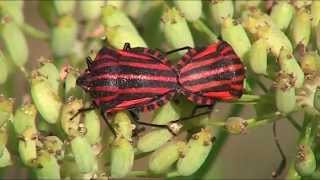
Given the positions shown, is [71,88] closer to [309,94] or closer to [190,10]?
[190,10]

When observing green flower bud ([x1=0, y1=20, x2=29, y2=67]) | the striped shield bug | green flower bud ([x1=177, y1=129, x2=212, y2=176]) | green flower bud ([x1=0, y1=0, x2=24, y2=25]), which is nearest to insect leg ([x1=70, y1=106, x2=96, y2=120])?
the striped shield bug

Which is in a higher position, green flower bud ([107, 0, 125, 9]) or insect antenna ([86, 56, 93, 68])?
green flower bud ([107, 0, 125, 9])

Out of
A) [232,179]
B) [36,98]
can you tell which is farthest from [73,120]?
[232,179]

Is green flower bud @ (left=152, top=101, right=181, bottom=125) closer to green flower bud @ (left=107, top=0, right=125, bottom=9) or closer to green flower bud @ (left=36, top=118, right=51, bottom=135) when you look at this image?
green flower bud @ (left=36, top=118, right=51, bottom=135)

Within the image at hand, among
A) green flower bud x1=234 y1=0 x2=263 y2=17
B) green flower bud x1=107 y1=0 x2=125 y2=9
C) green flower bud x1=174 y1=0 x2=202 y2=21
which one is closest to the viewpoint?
green flower bud x1=174 y1=0 x2=202 y2=21

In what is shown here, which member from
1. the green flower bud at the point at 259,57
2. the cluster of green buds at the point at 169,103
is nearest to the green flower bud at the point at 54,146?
the cluster of green buds at the point at 169,103

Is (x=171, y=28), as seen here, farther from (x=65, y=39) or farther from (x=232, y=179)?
(x=232, y=179)

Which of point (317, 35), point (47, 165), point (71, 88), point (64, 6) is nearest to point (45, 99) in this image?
point (71, 88)
